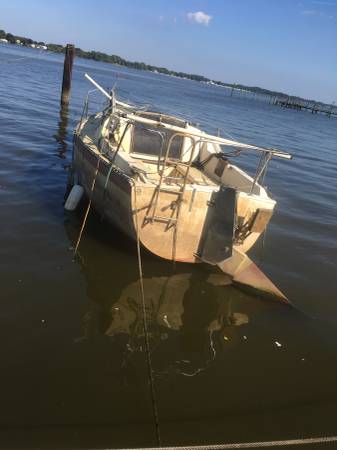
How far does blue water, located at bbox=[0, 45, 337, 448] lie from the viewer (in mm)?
4988

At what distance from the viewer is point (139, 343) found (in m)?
6.31

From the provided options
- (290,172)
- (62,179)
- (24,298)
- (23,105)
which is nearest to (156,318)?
(24,298)

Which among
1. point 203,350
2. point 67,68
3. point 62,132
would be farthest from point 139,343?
point 67,68

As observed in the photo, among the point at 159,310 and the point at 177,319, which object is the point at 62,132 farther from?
the point at 177,319

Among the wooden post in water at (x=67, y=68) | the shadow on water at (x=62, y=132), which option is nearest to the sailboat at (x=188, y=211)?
the shadow on water at (x=62, y=132)

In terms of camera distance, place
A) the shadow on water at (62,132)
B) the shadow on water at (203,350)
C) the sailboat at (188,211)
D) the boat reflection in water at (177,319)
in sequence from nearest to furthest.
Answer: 1. the shadow on water at (203,350)
2. the boat reflection in water at (177,319)
3. the sailboat at (188,211)
4. the shadow on water at (62,132)

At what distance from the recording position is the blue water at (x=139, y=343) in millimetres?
4988

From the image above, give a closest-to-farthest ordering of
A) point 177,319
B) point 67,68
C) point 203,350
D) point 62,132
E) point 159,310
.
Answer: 1. point 203,350
2. point 177,319
3. point 159,310
4. point 62,132
5. point 67,68

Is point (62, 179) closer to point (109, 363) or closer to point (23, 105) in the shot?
point (109, 363)

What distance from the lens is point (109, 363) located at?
5.78m

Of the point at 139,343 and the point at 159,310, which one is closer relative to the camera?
the point at 139,343

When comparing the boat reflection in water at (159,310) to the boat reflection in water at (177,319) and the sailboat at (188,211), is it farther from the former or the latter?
the sailboat at (188,211)

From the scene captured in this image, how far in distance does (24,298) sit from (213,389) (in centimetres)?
333

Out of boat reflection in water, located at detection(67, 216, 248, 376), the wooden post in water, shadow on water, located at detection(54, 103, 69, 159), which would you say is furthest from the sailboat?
the wooden post in water
